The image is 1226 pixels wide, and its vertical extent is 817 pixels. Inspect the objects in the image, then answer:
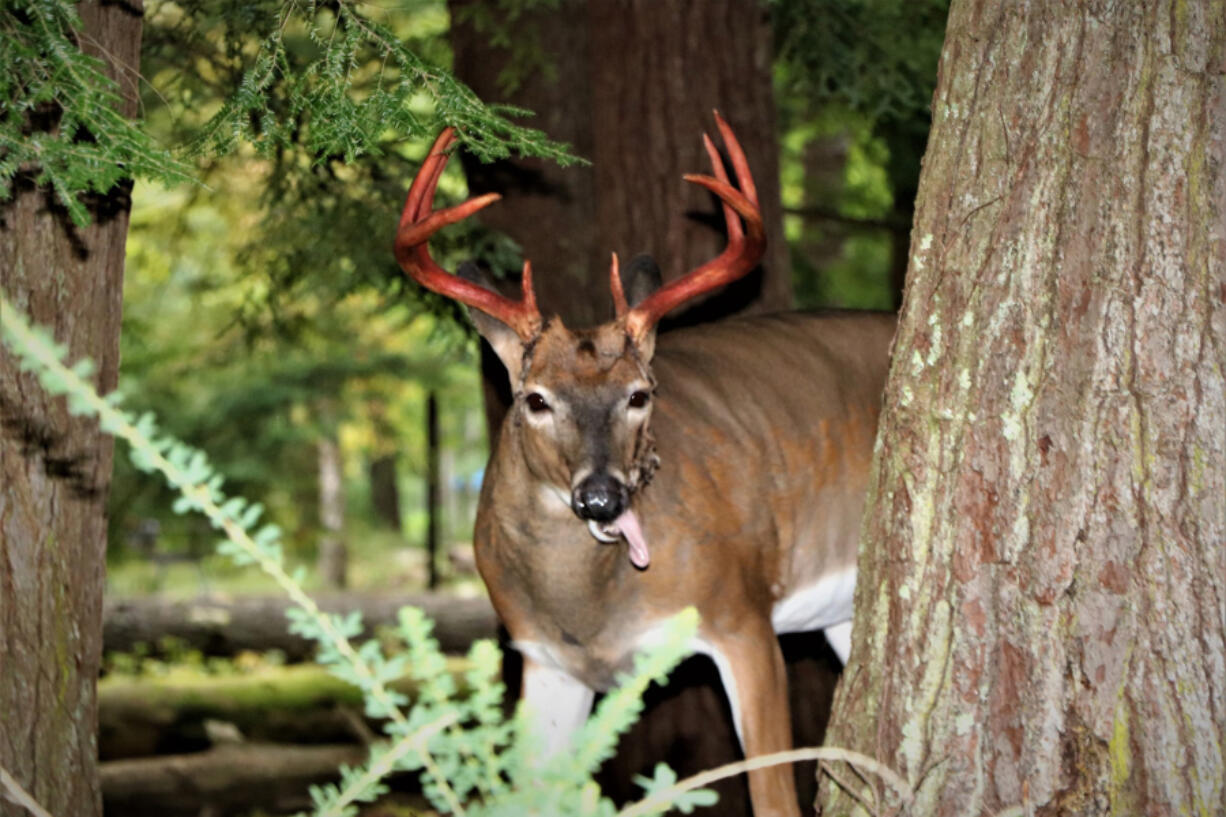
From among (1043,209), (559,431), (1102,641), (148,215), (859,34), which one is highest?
(859,34)

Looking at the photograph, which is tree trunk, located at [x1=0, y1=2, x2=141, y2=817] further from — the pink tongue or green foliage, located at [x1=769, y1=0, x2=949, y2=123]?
green foliage, located at [x1=769, y1=0, x2=949, y2=123]

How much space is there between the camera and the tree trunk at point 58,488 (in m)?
3.88

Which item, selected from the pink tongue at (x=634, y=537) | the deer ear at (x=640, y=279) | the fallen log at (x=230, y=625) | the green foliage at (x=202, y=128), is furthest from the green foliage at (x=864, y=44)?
the fallen log at (x=230, y=625)

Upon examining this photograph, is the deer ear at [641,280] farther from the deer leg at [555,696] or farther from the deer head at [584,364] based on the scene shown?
the deer leg at [555,696]

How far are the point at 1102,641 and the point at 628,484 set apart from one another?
1.84 m

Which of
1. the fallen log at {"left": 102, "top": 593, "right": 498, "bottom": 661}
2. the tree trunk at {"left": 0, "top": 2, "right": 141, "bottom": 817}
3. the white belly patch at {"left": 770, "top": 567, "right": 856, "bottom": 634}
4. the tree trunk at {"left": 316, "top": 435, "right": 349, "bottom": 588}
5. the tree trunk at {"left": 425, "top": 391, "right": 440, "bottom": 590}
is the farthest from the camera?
the tree trunk at {"left": 316, "top": 435, "right": 349, "bottom": 588}

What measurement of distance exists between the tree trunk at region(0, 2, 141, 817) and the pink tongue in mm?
1623

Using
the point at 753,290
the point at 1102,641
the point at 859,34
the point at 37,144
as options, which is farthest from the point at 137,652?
the point at 1102,641

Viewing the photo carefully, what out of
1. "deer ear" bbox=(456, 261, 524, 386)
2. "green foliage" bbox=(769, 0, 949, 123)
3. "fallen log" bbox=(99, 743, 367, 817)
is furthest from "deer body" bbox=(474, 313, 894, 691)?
"fallen log" bbox=(99, 743, 367, 817)

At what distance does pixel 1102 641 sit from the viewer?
2959mm

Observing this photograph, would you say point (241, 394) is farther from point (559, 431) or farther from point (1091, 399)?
point (1091, 399)

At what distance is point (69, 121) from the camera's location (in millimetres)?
3230

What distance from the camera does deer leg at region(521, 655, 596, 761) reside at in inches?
200

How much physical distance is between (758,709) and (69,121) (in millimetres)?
2885
